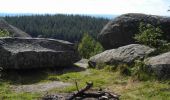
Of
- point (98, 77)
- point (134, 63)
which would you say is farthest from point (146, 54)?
point (98, 77)

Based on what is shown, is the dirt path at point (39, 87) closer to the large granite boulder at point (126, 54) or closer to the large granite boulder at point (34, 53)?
the large granite boulder at point (34, 53)

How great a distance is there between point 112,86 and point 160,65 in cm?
220

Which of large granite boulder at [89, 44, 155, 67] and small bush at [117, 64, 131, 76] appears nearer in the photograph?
small bush at [117, 64, 131, 76]

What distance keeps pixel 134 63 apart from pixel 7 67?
601 centimetres

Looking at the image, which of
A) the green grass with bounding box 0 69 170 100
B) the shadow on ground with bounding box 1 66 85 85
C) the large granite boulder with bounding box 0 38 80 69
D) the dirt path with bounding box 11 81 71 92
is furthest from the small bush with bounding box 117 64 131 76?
the large granite boulder with bounding box 0 38 80 69

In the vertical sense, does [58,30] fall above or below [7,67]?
below

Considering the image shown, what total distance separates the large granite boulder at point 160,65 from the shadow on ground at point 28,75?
189 inches

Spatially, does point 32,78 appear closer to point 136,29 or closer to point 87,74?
point 87,74

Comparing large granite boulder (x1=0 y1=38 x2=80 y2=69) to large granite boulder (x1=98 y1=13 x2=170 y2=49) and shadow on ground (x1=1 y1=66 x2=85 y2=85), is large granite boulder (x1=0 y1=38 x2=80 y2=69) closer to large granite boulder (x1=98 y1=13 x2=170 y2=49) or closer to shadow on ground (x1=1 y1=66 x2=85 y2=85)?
shadow on ground (x1=1 y1=66 x2=85 y2=85)

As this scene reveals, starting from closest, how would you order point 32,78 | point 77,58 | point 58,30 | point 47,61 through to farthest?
point 32,78 → point 47,61 → point 77,58 → point 58,30

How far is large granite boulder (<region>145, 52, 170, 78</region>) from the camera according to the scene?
16250 millimetres

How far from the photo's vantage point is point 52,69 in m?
20.0

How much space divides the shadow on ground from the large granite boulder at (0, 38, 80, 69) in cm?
29

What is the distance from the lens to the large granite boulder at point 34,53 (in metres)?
18.5
